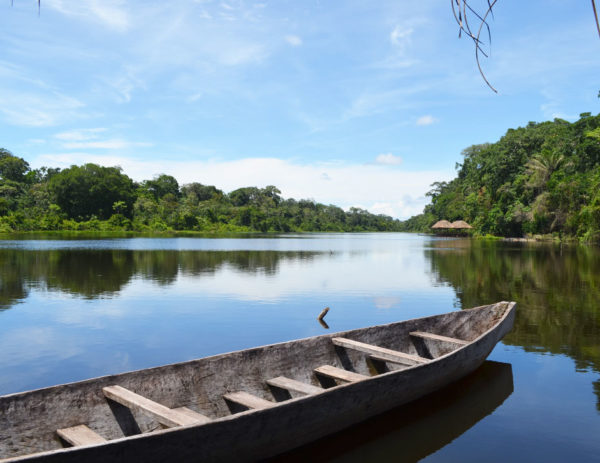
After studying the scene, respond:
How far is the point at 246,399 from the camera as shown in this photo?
4.71 meters

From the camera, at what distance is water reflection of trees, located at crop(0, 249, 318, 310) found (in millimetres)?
14180

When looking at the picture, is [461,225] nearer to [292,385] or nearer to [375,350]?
[375,350]

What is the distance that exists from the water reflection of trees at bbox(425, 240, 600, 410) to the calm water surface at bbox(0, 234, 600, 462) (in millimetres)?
47

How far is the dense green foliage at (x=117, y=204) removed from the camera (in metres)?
65.8

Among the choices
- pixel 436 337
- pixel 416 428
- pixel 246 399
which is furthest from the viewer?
pixel 436 337

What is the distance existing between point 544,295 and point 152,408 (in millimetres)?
12622

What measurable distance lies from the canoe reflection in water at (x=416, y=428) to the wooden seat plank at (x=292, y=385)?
508mm

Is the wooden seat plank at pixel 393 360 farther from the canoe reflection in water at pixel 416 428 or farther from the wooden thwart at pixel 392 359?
the canoe reflection in water at pixel 416 428

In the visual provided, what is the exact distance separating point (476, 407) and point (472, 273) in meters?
14.3

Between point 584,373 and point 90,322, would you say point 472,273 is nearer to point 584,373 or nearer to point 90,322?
point 584,373

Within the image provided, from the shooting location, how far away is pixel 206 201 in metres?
92.3

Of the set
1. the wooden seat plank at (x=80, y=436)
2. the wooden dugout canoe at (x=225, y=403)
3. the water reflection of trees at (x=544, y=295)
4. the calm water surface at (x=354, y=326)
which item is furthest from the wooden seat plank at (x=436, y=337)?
the wooden seat plank at (x=80, y=436)

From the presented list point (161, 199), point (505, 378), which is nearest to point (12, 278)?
point (505, 378)

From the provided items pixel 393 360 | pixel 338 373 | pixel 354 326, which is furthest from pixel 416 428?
pixel 354 326
